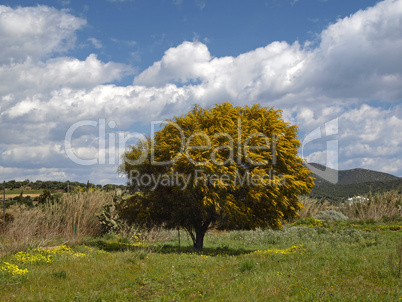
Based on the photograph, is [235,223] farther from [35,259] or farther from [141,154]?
[35,259]

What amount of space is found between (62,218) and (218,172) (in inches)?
442

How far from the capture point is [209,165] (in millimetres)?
15492

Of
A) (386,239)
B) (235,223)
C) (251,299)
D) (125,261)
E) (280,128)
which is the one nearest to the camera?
(251,299)

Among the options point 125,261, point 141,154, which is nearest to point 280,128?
point 141,154

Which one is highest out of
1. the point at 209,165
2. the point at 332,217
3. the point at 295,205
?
the point at 209,165

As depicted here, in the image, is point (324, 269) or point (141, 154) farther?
point (141, 154)

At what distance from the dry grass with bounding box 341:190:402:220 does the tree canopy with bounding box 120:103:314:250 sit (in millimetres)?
17605

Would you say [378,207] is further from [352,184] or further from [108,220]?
[352,184]

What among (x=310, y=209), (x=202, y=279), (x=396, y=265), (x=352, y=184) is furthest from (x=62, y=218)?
(x=352, y=184)

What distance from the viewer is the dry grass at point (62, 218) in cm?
1833

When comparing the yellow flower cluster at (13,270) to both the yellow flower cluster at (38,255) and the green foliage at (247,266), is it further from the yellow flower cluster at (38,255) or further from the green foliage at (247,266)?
the green foliage at (247,266)

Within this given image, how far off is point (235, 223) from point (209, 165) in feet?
10.1

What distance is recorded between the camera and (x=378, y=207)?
110 ft

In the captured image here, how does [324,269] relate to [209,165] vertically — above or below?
below
